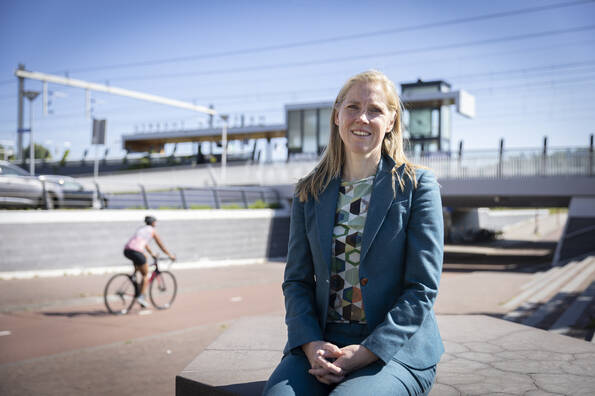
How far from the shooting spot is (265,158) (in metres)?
35.0

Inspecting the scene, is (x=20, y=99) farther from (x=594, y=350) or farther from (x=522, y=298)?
(x=594, y=350)

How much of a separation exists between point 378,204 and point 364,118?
41 centimetres

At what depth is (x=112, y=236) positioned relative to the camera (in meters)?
18.4

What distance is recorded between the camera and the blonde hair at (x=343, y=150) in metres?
2.74

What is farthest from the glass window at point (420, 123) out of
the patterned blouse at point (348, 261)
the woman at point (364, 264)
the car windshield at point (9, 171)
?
the patterned blouse at point (348, 261)

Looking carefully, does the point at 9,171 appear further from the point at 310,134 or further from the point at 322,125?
the point at 322,125

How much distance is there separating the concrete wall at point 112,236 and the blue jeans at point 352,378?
14.8 meters

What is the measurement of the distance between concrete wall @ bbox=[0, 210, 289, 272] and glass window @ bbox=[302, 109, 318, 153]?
39.3 feet

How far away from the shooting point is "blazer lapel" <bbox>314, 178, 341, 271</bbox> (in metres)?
2.63

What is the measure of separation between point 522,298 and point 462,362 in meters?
9.73

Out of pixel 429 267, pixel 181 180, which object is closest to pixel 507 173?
pixel 181 180

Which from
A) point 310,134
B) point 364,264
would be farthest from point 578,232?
point 364,264

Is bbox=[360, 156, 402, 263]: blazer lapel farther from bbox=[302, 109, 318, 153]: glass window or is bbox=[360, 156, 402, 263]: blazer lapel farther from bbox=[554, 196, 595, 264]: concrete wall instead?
bbox=[302, 109, 318, 153]: glass window

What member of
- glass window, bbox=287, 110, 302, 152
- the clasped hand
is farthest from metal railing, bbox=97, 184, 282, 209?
the clasped hand
